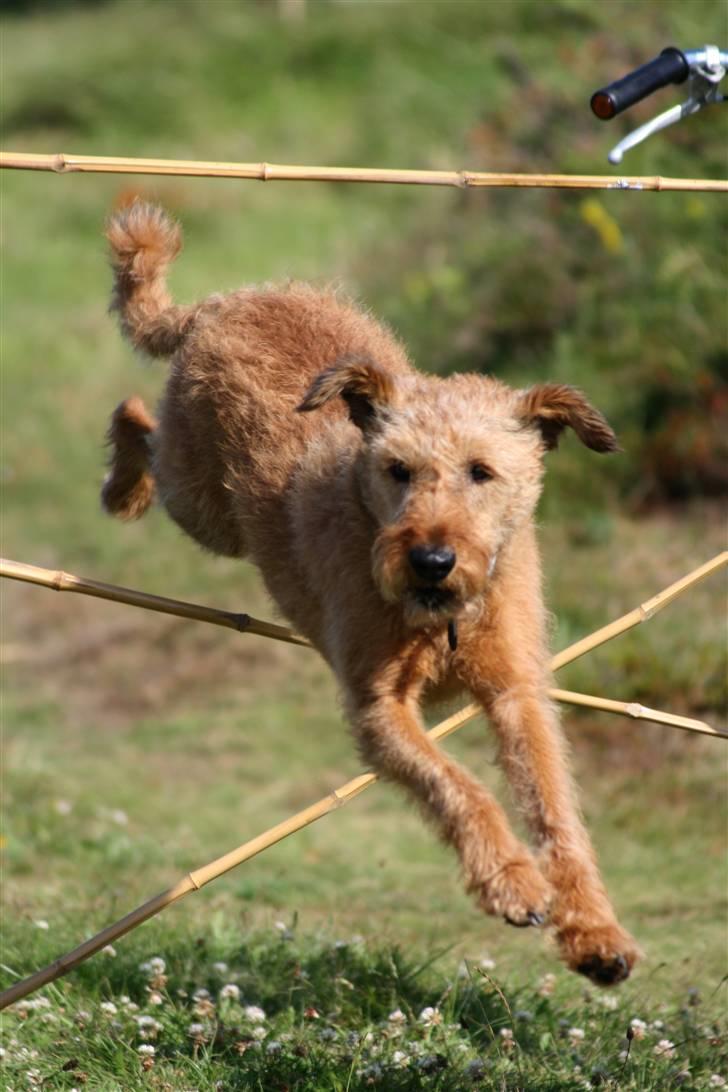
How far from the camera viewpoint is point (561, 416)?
479cm

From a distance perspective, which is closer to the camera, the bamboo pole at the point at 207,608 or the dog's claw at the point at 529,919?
the dog's claw at the point at 529,919

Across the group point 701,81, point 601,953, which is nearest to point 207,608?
point 601,953

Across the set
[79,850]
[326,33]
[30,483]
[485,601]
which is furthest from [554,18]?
[485,601]

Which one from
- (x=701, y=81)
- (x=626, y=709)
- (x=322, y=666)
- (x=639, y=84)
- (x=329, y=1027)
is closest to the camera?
(x=639, y=84)

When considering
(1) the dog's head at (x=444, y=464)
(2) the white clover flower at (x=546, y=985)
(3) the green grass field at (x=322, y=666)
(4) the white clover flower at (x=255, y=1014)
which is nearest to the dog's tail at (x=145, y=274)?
(3) the green grass field at (x=322, y=666)

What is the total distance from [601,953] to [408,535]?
1189mm

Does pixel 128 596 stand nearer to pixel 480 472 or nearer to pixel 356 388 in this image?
pixel 356 388

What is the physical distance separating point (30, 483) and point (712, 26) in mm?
6998

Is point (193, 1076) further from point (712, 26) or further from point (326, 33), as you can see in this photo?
point (326, 33)

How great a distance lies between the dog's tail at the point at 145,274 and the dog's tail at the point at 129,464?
353mm

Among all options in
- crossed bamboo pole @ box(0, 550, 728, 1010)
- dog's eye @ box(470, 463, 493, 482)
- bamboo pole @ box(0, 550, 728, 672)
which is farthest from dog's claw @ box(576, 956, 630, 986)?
dog's eye @ box(470, 463, 493, 482)

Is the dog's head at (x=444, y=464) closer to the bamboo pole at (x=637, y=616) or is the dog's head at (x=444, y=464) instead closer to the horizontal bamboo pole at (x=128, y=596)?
the bamboo pole at (x=637, y=616)

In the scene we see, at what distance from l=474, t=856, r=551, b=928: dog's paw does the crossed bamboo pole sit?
70 centimetres

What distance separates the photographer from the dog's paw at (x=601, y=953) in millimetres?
3801
